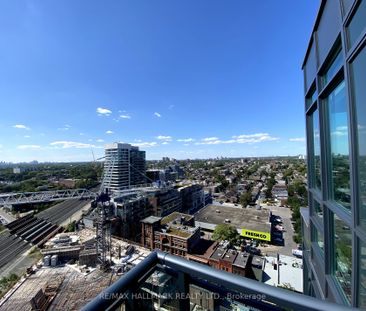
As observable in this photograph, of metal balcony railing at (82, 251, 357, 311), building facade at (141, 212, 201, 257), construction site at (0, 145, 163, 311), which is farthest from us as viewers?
building facade at (141, 212, 201, 257)

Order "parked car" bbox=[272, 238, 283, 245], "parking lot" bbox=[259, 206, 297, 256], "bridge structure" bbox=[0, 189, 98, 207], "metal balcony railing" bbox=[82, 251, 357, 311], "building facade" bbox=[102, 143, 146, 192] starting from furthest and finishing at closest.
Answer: "building facade" bbox=[102, 143, 146, 192] < "bridge structure" bbox=[0, 189, 98, 207] < "parked car" bbox=[272, 238, 283, 245] < "parking lot" bbox=[259, 206, 297, 256] < "metal balcony railing" bbox=[82, 251, 357, 311]

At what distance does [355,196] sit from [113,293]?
202cm

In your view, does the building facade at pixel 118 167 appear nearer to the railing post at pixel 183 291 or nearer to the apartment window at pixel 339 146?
the apartment window at pixel 339 146

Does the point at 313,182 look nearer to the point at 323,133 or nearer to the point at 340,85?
the point at 323,133

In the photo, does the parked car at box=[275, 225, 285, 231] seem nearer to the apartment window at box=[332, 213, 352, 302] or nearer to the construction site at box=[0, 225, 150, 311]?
the construction site at box=[0, 225, 150, 311]

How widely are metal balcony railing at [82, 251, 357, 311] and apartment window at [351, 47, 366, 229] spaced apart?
140 centimetres

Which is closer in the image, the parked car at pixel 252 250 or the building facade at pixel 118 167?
the parked car at pixel 252 250

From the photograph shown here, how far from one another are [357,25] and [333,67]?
2.99 feet

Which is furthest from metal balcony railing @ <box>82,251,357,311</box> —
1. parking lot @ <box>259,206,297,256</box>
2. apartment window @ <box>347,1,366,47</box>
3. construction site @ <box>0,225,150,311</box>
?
parking lot @ <box>259,206,297,256</box>

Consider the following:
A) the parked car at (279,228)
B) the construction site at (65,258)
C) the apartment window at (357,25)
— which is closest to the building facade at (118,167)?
the construction site at (65,258)

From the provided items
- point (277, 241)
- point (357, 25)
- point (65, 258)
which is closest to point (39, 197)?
point (65, 258)

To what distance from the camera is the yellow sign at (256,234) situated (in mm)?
20922

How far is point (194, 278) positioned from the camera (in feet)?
3.84

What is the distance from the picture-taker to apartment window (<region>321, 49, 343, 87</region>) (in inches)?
90.0
